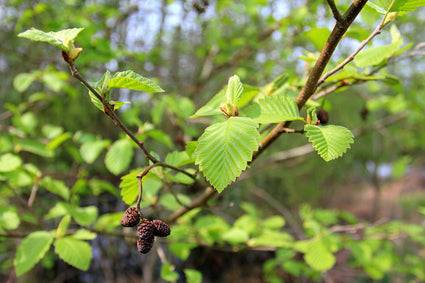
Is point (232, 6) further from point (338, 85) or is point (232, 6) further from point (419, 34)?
point (419, 34)

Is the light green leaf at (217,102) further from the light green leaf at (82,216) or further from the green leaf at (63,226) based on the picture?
the light green leaf at (82,216)

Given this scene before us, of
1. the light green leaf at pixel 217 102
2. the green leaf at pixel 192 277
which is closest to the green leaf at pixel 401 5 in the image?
the light green leaf at pixel 217 102

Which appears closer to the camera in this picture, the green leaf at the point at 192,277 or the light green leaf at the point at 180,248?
the green leaf at the point at 192,277

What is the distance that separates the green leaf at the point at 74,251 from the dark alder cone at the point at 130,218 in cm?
65

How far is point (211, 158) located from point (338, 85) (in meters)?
0.57

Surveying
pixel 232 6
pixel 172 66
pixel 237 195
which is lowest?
pixel 237 195

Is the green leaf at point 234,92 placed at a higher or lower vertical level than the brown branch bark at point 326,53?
lower

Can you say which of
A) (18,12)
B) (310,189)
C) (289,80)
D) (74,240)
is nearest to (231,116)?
(289,80)

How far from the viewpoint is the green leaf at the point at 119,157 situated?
1483 millimetres

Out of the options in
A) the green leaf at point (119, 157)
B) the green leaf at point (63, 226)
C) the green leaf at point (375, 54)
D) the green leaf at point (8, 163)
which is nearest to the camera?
the green leaf at point (375, 54)

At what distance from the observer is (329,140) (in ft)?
2.18

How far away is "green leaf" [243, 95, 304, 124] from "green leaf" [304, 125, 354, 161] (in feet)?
0.18

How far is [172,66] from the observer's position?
4102 millimetres

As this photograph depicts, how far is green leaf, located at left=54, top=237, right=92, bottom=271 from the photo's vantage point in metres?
1.13
